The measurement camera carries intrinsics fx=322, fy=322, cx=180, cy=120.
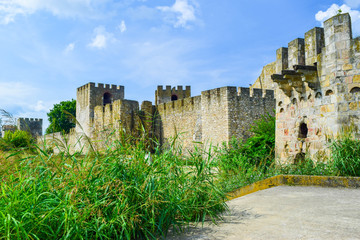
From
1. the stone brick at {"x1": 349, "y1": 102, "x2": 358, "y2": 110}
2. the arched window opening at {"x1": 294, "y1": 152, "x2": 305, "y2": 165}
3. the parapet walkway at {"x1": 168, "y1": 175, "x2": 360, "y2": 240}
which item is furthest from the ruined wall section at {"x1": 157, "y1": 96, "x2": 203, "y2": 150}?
the parapet walkway at {"x1": 168, "y1": 175, "x2": 360, "y2": 240}

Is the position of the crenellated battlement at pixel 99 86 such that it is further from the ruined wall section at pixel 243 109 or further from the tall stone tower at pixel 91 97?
the ruined wall section at pixel 243 109

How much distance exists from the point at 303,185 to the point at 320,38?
3.70 metres

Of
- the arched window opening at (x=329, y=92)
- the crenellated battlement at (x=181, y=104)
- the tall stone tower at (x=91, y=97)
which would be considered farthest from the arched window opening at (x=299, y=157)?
the tall stone tower at (x=91, y=97)

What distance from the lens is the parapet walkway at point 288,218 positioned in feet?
8.74

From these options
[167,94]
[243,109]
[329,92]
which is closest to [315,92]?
[329,92]

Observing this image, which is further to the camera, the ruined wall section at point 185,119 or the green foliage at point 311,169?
the ruined wall section at point 185,119

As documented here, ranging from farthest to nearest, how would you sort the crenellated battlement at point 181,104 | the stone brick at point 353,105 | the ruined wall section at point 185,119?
the crenellated battlement at point 181,104
the ruined wall section at point 185,119
the stone brick at point 353,105

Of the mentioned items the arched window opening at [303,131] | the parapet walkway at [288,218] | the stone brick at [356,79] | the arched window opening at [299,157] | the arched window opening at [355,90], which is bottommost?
the parapet walkway at [288,218]

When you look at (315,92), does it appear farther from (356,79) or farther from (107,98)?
(107,98)

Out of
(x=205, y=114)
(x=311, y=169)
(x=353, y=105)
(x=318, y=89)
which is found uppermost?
(x=205, y=114)

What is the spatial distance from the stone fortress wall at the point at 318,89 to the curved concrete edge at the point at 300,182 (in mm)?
1506

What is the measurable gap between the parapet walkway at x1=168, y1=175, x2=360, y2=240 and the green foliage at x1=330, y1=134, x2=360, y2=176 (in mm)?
1057

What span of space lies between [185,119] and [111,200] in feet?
53.8

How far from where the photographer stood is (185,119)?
62.8 feet
